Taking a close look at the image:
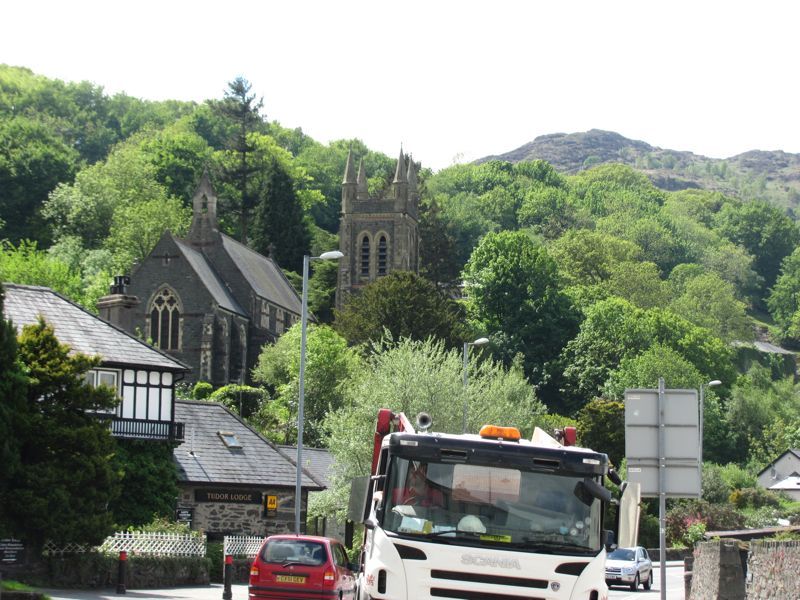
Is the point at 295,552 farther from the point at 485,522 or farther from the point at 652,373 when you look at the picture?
the point at 652,373

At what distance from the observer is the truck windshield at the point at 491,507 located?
14.7m

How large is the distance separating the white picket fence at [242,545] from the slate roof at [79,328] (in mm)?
5117

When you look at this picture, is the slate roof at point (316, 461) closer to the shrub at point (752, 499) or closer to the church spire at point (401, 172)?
the shrub at point (752, 499)

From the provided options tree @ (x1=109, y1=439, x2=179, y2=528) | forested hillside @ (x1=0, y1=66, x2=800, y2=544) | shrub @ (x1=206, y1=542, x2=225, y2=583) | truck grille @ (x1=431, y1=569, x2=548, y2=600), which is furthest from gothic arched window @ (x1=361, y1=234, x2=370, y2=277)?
truck grille @ (x1=431, y1=569, x2=548, y2=600)

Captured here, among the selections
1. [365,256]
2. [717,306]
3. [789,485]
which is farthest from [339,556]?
[717,306]

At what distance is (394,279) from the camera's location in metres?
88.4

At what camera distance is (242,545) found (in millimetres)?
41969

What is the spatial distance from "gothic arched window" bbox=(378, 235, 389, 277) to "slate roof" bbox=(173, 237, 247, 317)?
55.8ft

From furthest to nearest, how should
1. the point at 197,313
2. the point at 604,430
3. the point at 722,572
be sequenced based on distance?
1. the point at 197,313
2. the point at 604,430
3. the point at 722,572

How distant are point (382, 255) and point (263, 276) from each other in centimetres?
1111

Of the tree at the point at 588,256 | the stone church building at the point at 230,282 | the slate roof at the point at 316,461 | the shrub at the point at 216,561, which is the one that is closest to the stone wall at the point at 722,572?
the shrub at the point at 216,561

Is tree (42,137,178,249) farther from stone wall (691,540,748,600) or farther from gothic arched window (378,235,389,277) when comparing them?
stone wall (691,540,748,600)

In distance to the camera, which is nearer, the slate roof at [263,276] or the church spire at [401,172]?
the slate roof at [263,276]

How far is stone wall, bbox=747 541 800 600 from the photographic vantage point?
19812 millimetres
